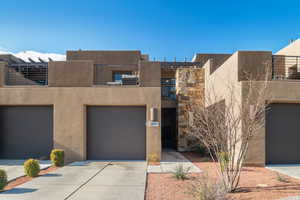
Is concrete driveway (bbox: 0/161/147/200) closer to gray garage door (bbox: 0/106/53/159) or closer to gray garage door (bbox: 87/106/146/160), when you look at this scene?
gray garage door (bbox: 87/106/146/160)

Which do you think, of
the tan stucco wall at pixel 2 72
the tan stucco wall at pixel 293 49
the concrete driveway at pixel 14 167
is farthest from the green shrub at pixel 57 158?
the tan stucco wall at pixel 293 49

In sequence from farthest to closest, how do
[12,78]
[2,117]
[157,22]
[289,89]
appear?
[157,22] → [12,78] → [2,117] → [289,89]

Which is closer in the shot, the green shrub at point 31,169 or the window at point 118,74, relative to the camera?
the green shrub at point 31,169

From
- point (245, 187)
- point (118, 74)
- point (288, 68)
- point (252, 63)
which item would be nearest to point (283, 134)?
point (252, 63)

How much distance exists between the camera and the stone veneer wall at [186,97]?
13.2 metres

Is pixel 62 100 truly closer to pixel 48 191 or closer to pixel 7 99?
pixel 7 99

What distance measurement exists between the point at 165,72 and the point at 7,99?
34.4 ft

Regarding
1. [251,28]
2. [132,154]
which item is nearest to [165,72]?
[251,28]

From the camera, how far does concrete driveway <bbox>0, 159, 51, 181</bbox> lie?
287 inches

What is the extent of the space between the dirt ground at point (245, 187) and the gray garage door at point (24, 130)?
6.21m

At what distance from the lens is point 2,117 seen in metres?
9.98

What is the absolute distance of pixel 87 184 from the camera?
6.13 m

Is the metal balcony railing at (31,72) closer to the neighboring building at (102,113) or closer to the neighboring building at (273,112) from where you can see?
the neighboring building at (102,113)

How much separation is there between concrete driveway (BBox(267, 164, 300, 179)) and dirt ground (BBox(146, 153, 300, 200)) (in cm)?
51
